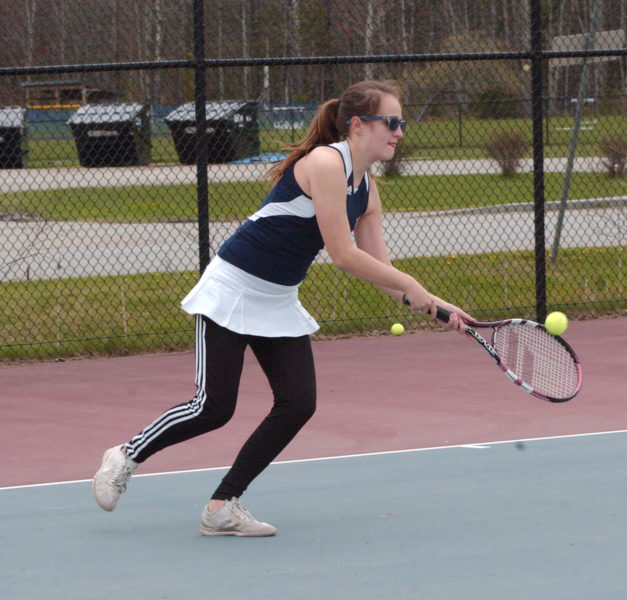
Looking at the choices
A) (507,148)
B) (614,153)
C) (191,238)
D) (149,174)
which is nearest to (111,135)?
(149,174)

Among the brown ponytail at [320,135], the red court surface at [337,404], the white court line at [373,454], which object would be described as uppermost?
the brown ponytail at [320,135]

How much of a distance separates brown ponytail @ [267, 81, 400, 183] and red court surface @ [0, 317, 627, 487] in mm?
1759

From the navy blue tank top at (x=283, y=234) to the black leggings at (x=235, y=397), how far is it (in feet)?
0.76

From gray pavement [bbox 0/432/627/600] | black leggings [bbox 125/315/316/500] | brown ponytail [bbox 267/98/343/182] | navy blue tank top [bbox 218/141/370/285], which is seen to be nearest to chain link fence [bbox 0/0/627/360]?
brown ponytail [bbox 267/98/343/182]

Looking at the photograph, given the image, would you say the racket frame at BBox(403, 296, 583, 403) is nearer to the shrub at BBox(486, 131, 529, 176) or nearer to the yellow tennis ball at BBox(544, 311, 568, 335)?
the yellow tennis ball at BBox(544, 311, 568, 335)

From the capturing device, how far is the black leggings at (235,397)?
4.59 meters

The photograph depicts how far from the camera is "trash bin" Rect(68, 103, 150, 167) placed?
12.1 metres

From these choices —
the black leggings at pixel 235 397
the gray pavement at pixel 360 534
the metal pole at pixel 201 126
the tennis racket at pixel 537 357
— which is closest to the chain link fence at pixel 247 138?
the metal pole at pixel 201 126

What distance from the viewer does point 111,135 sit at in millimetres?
14039

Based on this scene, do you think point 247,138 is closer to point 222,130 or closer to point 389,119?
Result: point 222,130

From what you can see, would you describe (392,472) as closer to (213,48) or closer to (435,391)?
(435,391)

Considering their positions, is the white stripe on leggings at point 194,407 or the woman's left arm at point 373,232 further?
the woman's left arm at point 373,232

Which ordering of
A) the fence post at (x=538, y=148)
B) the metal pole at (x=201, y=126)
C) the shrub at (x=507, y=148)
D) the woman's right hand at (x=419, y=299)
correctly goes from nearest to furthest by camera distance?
the woman's right hand at (x=419, y=299) < the metal pole at (x=201, y=126) < the fence post at (x=538, y=148) < the shrub at (x=507, y=148)

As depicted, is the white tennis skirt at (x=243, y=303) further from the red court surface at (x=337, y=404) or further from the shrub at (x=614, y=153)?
the shrub at (x=614, y=153)
